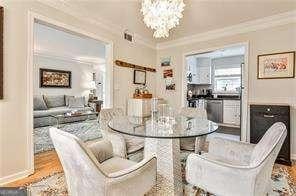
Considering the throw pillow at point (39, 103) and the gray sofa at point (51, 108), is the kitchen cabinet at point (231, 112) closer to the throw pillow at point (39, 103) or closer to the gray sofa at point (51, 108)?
the gray sofa at point (51, 108)

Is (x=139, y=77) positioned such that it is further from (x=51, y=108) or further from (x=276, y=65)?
(x=51, y=108)

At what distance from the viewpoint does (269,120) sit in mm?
3104

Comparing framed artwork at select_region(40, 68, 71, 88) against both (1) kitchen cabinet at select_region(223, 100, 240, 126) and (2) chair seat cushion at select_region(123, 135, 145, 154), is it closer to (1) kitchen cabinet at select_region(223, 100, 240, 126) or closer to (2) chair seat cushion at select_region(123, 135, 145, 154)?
(2) chair seat cushion at select_region(123, 135, 145, 154)

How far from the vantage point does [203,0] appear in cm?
278

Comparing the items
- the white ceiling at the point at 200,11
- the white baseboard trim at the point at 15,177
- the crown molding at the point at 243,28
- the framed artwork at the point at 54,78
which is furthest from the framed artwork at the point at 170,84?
the framed artwork at the point at 54,78

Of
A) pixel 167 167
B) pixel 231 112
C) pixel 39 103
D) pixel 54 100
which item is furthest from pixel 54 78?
pixel 167 167

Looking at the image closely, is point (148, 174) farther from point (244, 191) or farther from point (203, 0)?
point (203, 0)

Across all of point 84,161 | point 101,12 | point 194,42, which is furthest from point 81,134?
point 84,161

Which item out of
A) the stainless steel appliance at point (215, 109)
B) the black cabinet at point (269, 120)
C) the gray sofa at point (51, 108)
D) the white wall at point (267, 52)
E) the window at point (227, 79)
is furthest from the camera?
the window at point (227, 79)

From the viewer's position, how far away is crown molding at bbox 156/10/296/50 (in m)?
3.22

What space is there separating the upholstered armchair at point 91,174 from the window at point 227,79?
20.8ft

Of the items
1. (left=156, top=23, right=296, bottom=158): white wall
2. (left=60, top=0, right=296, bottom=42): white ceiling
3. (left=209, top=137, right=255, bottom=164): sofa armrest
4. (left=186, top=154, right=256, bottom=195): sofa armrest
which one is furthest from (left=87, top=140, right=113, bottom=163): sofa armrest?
(left=156, top=23, right=296, bottom=158): white wall

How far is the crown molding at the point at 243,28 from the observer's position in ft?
10.6

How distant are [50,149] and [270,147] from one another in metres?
3.49
